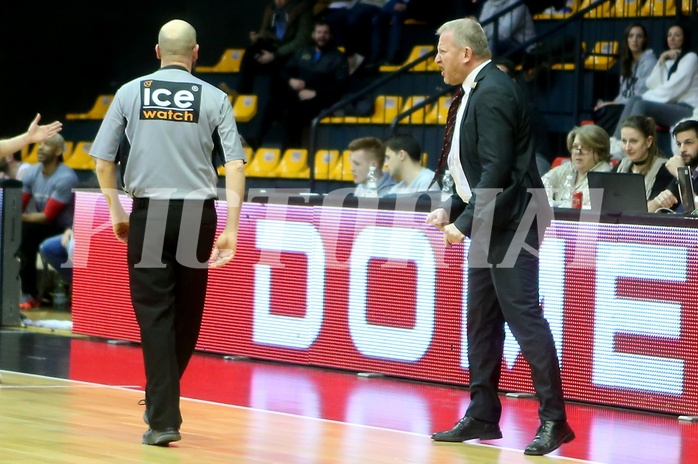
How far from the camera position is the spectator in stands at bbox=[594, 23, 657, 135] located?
12031 mm

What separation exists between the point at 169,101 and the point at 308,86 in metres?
9.49

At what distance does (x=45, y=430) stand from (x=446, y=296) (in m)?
2.91

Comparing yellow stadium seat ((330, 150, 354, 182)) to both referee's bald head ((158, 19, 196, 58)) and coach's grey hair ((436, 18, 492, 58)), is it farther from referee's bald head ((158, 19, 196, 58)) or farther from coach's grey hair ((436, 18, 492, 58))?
referee's bald head ((158, 19, 196, 58))

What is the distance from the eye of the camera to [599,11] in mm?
13695

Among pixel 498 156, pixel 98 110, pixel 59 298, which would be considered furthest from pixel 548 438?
pixel 98 110

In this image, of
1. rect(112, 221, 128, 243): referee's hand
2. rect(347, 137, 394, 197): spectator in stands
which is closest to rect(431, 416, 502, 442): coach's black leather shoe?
rect(112, 221, 128, 243): referee's hand

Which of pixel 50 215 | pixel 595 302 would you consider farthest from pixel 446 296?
pixel 50 215

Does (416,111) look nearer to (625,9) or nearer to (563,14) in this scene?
(563,14)

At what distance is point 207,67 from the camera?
58.2 feet

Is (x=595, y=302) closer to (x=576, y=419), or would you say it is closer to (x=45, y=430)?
(x=576, y=419)

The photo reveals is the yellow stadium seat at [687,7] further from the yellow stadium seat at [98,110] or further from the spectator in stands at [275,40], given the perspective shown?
the yellow stadium seat at [98,110]

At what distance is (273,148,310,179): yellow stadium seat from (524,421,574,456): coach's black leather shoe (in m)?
8.72

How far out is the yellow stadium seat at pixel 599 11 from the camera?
43.6 ft

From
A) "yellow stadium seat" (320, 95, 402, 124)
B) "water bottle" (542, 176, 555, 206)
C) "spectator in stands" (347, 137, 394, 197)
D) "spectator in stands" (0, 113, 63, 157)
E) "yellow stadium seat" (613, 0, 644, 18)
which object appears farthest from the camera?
"yellow stadium seat" (320, 95, 402, 124)
